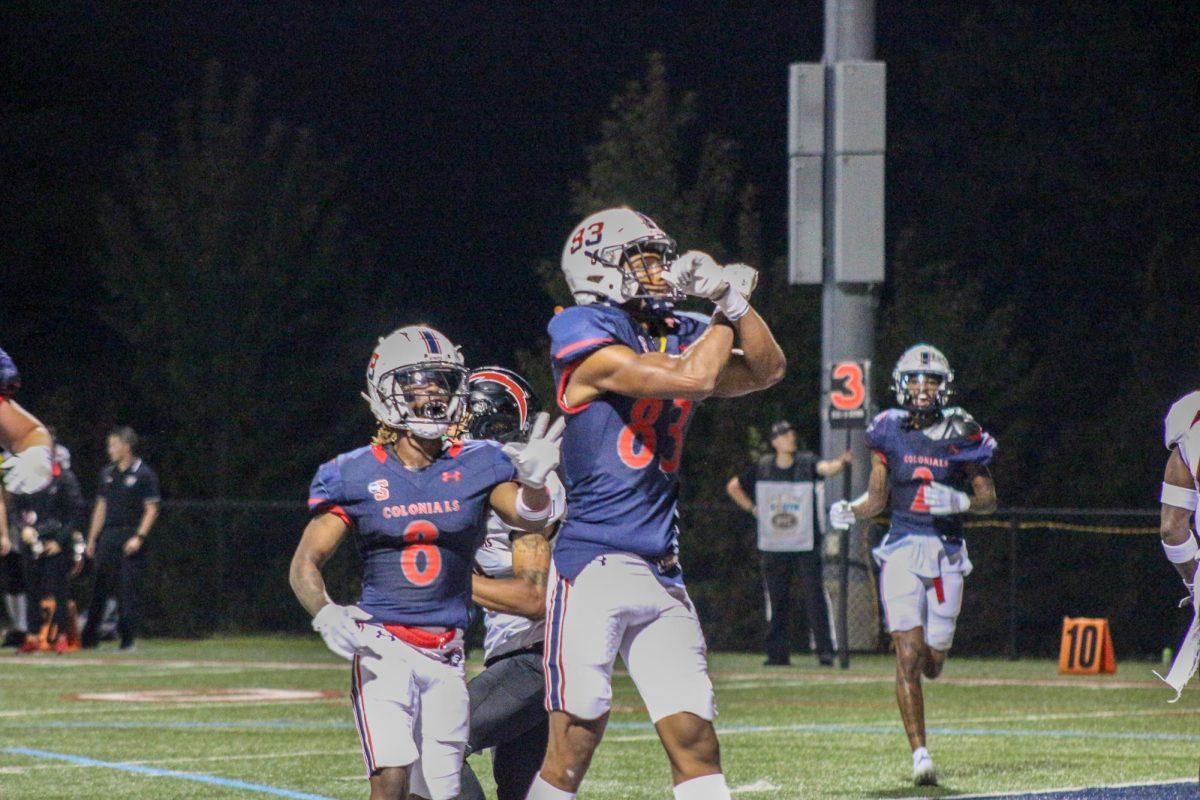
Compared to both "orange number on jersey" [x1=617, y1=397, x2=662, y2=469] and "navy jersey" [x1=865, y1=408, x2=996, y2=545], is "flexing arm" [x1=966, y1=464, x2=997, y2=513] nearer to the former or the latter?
"navy jersey" [x1=865, y1=408, x2=996, y2=545]

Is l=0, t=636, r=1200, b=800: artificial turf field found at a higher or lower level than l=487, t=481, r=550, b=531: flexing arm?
lower

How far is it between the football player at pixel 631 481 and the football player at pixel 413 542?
8.1 inches

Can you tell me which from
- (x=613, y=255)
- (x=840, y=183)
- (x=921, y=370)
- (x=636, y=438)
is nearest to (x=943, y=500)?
(x=921, y=370)

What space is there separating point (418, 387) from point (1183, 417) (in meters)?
3.54

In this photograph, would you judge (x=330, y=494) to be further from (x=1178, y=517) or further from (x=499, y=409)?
(x=1178, y=517)

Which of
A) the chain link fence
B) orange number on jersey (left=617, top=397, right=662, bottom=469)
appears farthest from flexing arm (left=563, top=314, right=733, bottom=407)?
the chain link fence

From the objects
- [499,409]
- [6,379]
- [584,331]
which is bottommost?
[499,409]

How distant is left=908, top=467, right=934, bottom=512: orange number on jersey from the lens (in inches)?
394

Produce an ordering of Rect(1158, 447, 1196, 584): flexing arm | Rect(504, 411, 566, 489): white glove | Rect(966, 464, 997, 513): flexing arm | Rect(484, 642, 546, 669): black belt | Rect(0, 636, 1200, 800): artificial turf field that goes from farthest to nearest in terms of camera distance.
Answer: Rect(966, 464, 997, 513): flexing arm, Rect(0, 636, 1200, 800): artificial turf field, Rect(1158, 447, 1196, 584): flexing arm, Rect(484, 642, 546, 669): black belt, Rect(504, 411, 566, 489): white glove

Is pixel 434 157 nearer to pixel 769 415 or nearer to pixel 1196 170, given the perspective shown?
pixel 1196 170

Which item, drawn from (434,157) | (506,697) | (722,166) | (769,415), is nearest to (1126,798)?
(506,697)

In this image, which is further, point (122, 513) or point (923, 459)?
point (122, 513)

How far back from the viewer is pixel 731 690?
48.7 ft

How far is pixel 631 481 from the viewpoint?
6105mm
